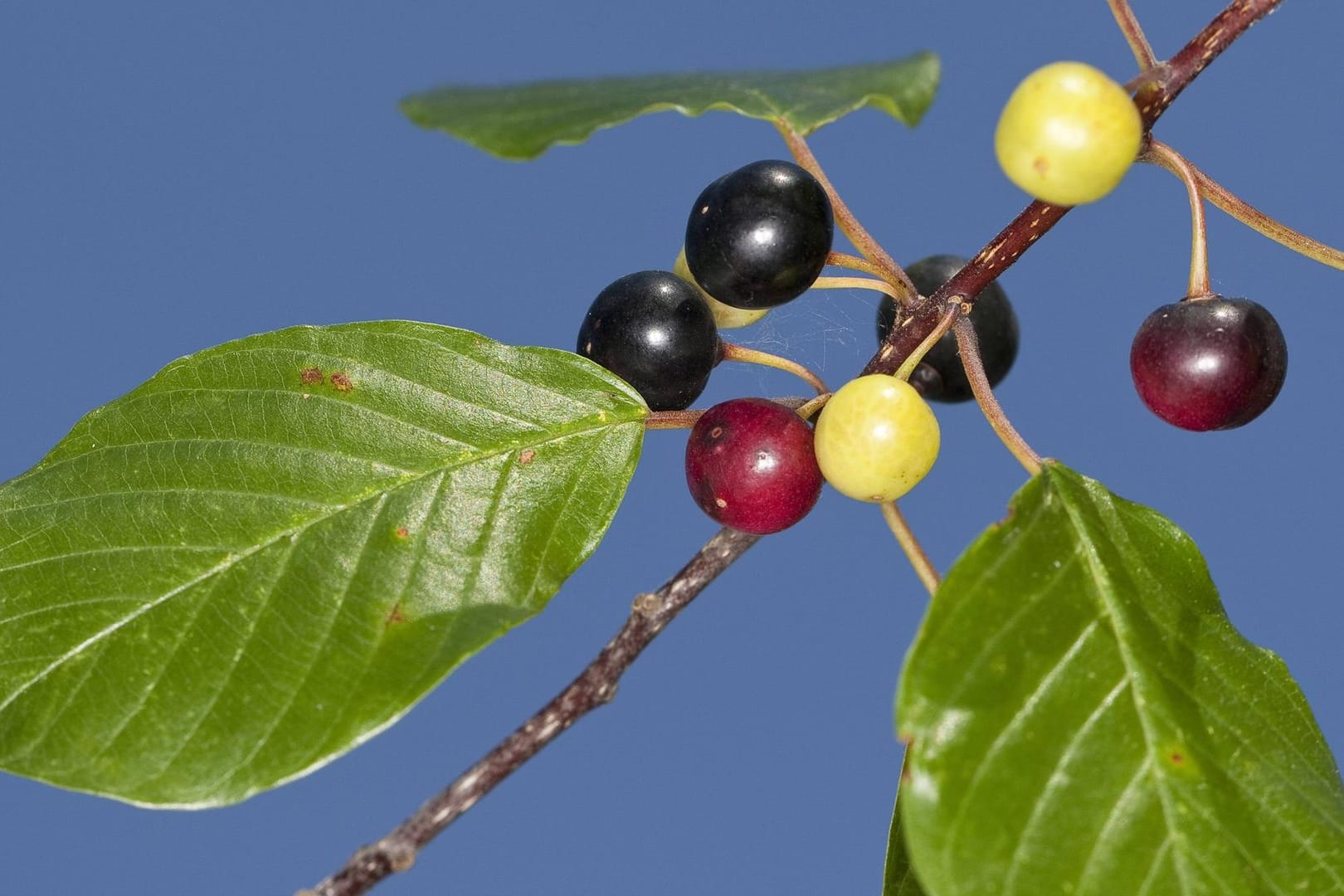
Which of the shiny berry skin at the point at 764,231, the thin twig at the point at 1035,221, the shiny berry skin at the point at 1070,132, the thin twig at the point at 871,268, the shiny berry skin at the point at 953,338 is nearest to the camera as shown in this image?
the shiny berry skin at the point at 1070,132

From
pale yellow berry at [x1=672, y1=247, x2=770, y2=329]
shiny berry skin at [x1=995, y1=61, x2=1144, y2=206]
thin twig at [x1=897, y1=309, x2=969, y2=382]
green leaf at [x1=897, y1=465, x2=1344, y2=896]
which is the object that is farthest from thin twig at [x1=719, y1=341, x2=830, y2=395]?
shiny berry skin at [x1=995, y1=61, x2=1144, y2=206]

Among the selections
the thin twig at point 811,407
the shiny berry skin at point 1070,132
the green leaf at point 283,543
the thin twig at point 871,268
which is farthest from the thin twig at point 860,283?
the shiny berry skin at point 1070,132

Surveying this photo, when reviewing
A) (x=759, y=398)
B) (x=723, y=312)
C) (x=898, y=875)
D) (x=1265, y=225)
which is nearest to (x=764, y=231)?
(x=759, y=398)

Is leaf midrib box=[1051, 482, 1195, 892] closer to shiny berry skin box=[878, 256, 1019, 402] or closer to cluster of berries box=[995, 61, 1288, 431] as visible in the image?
cluster of berries box=[995, 61, 1288, 431]

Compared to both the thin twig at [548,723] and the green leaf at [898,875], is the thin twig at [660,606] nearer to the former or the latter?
the thin twig at [548,723]

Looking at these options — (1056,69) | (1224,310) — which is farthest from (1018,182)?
(1224,310)

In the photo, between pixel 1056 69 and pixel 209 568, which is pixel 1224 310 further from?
pixel 209 568

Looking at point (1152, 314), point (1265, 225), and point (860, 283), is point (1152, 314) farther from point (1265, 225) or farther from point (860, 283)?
point (860, 283)
